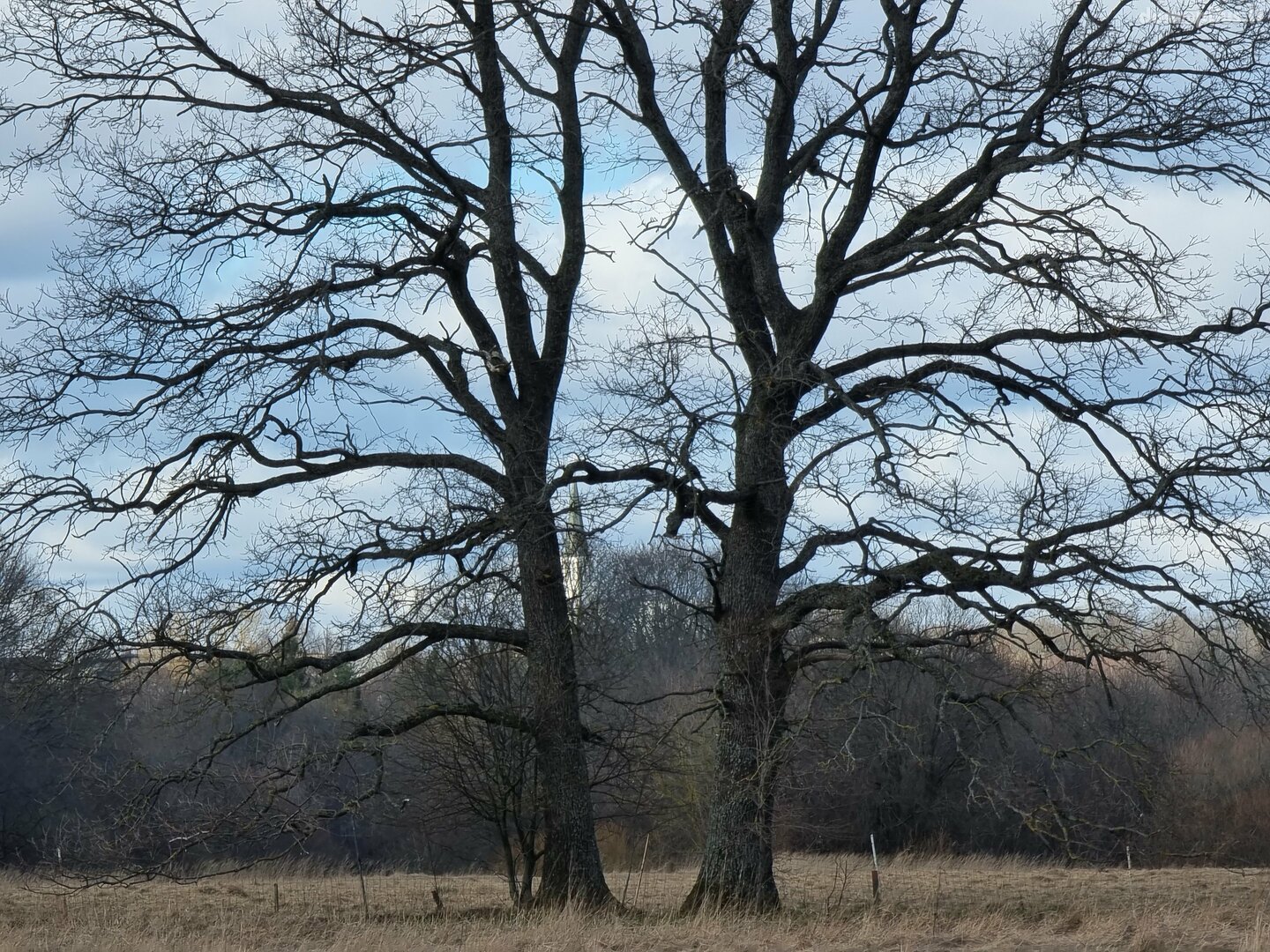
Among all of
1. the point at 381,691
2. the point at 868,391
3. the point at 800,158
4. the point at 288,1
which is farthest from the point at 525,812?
the point at 288,1

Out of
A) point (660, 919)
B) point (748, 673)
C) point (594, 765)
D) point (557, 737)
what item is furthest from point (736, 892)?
point (594, 765)

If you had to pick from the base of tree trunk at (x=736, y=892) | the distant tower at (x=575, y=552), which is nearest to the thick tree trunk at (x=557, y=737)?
the distant tower at (x=575, y=552)

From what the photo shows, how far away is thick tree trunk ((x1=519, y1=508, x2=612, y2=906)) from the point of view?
14906mm

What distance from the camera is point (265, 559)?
13617 millimetres

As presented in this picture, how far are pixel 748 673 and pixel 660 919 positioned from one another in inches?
107

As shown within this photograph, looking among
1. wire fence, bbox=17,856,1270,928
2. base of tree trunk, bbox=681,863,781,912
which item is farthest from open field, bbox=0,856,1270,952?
base of tree trunk, bbox=681,863,781,912

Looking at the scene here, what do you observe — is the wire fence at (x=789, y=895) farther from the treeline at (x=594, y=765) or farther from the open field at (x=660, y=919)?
the treeline at (x=594, y=765)

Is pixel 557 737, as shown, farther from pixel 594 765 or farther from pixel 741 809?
pixel 594 765

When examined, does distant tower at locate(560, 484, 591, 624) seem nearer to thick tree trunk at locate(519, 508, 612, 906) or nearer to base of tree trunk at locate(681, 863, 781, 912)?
thick tree trunk at locate(519, 508, 612, 906)

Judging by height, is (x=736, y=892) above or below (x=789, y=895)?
above

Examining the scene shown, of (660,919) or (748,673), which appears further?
(748,673)

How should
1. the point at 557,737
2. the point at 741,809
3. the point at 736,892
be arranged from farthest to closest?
the point at 557,737
the point at 741,809
the point at 736,892

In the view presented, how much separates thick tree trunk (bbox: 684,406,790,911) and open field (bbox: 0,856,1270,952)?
1.95 feet

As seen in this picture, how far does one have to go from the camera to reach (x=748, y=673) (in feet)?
44.6
